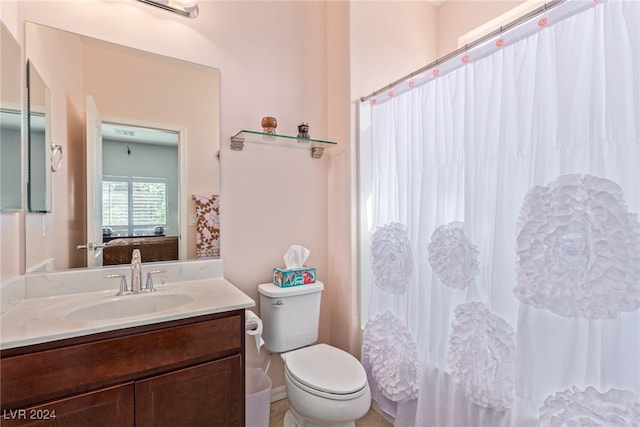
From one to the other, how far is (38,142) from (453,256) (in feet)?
6.19

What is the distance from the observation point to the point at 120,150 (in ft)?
5.02

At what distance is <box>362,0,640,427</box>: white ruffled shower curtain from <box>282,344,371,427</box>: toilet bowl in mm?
320

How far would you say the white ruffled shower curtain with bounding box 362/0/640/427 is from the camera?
95 centimetres

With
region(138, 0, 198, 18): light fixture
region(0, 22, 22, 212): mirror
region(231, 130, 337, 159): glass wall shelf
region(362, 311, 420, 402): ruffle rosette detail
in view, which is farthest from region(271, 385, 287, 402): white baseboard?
region(138, 0, 198, 18): light fixture

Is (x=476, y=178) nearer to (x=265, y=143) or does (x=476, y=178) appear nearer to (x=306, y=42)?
(x=265, y=143)

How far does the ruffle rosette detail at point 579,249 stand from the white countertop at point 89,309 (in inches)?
42.7

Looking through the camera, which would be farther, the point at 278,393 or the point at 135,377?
the point at 278,393

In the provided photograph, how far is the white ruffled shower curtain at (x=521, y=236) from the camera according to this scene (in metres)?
0.95

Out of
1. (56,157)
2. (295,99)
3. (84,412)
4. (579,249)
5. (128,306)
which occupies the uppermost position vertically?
(295,99)

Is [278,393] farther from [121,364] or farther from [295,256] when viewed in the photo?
[121,364]

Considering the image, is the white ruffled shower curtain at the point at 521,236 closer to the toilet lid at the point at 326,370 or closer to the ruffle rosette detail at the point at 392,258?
the ruffle rosette detail at the point at 392,258

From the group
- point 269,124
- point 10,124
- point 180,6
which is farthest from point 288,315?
point 180,6

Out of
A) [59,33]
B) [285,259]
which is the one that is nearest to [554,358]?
[285,259]

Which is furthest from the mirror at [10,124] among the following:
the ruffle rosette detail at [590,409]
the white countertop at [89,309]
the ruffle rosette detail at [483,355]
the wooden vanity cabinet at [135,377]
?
the ruffle rosette detail at [590,409]
